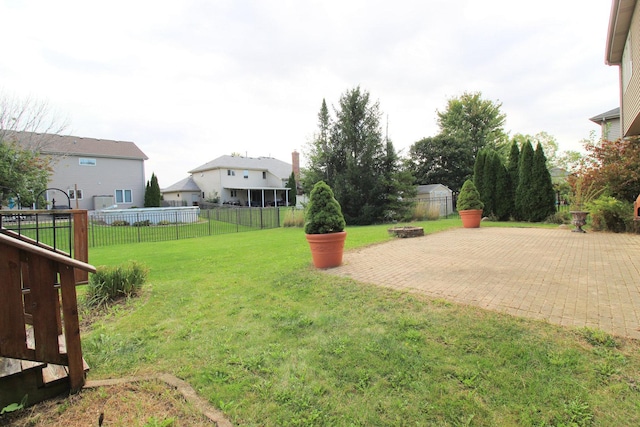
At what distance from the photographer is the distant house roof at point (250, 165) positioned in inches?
1335

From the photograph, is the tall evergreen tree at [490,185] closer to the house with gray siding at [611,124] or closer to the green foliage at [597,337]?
the house with gray siding at [611,124]

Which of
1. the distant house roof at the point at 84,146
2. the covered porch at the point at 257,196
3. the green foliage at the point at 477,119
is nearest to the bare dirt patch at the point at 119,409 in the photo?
the distant house roof at the point at 84,146

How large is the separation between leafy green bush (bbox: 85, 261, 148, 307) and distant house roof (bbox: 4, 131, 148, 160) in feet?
69.7

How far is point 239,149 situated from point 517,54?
51.3 metres

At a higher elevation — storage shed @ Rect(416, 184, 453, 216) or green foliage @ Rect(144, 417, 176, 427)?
A: storage shed @ Rect(416, 184, 453, 216)

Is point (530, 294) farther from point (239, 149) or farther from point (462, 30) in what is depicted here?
point (239, 149)

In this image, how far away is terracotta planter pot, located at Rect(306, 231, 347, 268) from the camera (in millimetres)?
5364

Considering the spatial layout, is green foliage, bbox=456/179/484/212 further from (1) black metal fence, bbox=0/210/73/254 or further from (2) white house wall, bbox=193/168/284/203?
(2) white house wall, bbox=193/168/284/203

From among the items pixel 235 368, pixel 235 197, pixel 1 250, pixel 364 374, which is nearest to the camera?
pixel 1 250

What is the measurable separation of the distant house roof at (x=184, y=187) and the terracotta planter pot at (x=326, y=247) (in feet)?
108

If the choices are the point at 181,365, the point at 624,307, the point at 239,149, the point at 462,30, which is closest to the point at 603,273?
the point at 624,307

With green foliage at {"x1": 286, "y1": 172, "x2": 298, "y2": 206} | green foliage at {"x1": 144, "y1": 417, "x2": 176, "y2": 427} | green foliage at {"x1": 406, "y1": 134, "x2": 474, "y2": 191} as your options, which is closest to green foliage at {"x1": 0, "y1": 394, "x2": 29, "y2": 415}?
green foliage at {"x1": 144, "y1": 417, "x2": 176, "y2": 427}

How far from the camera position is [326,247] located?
5.43m

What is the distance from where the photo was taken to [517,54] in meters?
11.2
